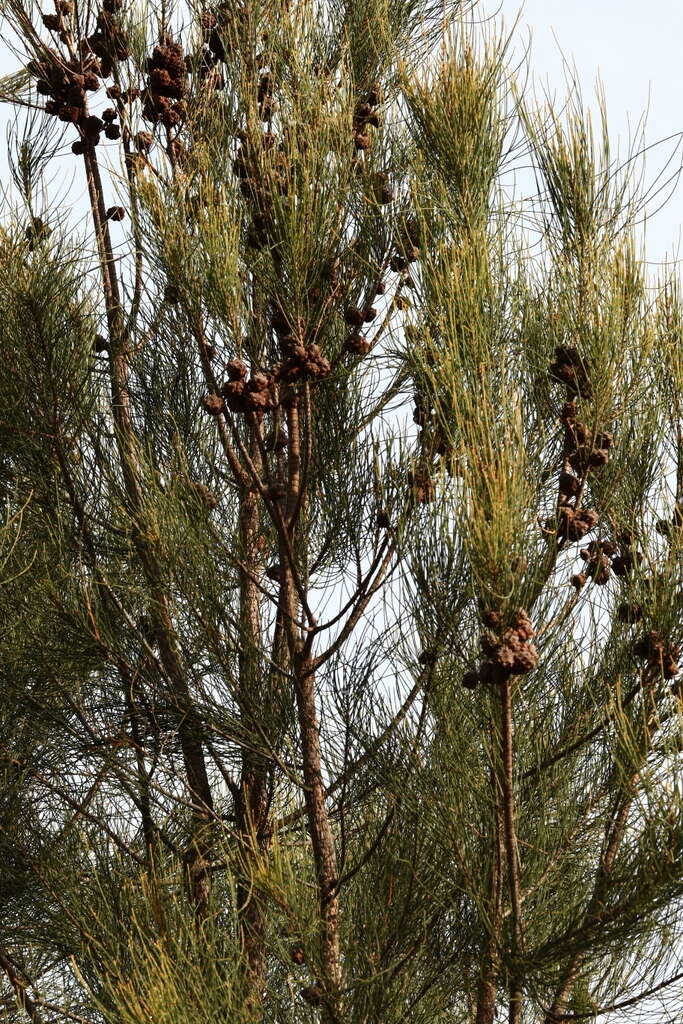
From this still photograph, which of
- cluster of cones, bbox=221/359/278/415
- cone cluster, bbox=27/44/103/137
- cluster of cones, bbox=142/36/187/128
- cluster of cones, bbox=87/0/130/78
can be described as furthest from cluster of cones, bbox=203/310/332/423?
cluster of cones, bbox=87/0/130/78

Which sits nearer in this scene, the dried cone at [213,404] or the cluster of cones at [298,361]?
the cluster of cones at [298,361]

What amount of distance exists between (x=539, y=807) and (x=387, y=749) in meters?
0.24

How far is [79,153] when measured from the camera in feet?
9.05

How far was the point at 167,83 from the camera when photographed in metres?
2.32

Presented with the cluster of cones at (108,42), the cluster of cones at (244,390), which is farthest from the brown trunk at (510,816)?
the cluster of cones at (108,42)

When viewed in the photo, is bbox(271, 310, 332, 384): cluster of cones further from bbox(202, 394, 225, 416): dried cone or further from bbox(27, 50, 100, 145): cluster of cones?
bbox(27, 50, 100, 145): cluster of cones

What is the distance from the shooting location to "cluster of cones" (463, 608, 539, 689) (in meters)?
1.48

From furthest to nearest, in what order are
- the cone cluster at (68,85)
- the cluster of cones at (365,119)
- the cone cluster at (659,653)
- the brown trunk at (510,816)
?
the cone cluster at (68,85), the cluster of cones at (365,119), the cone cluster at (659,653), the brown trunk at (510,816)

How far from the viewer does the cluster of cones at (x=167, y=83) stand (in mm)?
2293

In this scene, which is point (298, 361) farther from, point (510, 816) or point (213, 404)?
point (510, 816)

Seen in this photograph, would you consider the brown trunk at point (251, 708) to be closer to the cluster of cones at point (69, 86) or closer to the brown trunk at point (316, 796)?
the brown trunk at point (316, 796)

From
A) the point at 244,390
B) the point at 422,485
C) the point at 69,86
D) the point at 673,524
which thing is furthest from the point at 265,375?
the point at 69,86

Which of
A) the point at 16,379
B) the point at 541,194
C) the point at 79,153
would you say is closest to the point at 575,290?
the point at 541,194

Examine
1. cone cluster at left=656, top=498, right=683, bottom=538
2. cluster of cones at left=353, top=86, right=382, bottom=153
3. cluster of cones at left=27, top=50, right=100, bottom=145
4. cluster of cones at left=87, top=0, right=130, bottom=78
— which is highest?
cluster of cones at left=87, top=0, right=130, bottom=78
